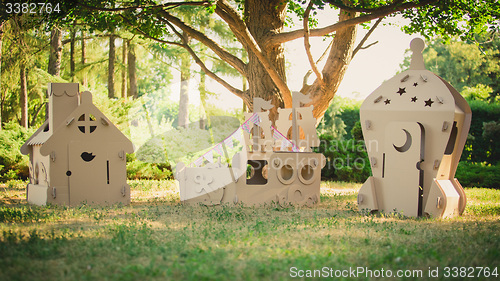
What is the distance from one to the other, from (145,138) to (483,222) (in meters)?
12.9

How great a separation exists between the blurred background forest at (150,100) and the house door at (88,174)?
4.59 metres

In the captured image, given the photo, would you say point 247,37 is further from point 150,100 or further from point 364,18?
point 150,100

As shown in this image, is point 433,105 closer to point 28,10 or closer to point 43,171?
point 43,171

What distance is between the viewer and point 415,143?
7008mm

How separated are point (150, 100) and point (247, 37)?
10722mm

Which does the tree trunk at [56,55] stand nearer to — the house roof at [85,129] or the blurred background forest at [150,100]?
the blurred background forest at [150,100]

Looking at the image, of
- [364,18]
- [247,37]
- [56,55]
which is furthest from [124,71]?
[364,18]

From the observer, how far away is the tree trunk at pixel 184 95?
2068 centimetres

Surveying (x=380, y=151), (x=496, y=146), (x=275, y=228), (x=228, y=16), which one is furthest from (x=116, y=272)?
(x=496, y=146)

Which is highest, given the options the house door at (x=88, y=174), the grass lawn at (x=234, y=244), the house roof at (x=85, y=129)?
the house roof at (x=85, y=129)

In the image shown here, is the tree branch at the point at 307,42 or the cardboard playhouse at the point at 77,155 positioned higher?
the tree branch at the point at 307,42

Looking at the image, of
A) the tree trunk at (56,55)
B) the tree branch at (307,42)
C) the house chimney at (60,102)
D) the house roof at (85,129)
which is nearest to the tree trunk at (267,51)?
the tree branch at (307,42)

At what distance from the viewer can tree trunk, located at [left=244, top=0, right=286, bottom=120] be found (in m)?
12.2

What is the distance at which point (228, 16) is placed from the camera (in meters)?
11.1
